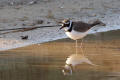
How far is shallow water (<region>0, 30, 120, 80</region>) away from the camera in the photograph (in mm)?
7897

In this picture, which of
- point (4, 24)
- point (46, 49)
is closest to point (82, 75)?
point (46, 49)

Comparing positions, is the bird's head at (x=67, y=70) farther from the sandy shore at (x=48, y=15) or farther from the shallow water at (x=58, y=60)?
the sandy shore at (x=48, y=15)

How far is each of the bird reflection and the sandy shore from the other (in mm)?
1713

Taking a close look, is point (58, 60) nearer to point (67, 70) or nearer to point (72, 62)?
point (72, 62)

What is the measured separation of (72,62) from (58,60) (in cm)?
32

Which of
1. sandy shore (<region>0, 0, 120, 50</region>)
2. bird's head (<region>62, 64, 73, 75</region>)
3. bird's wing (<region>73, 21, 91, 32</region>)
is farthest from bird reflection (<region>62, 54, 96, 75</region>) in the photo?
sandy shore (<region>0, 0, 120, 50</region>)

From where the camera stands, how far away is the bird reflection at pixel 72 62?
8.25m

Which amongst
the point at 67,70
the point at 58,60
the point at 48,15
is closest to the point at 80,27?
the point at 58,60

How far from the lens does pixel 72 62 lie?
8883 millimetres

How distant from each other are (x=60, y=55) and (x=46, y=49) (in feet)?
2.28

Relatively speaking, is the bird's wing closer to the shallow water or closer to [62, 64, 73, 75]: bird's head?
the shallow water

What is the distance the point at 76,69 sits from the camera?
27.4ft

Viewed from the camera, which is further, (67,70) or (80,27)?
(80,27)

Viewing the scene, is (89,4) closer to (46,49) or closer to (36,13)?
(36,13)
